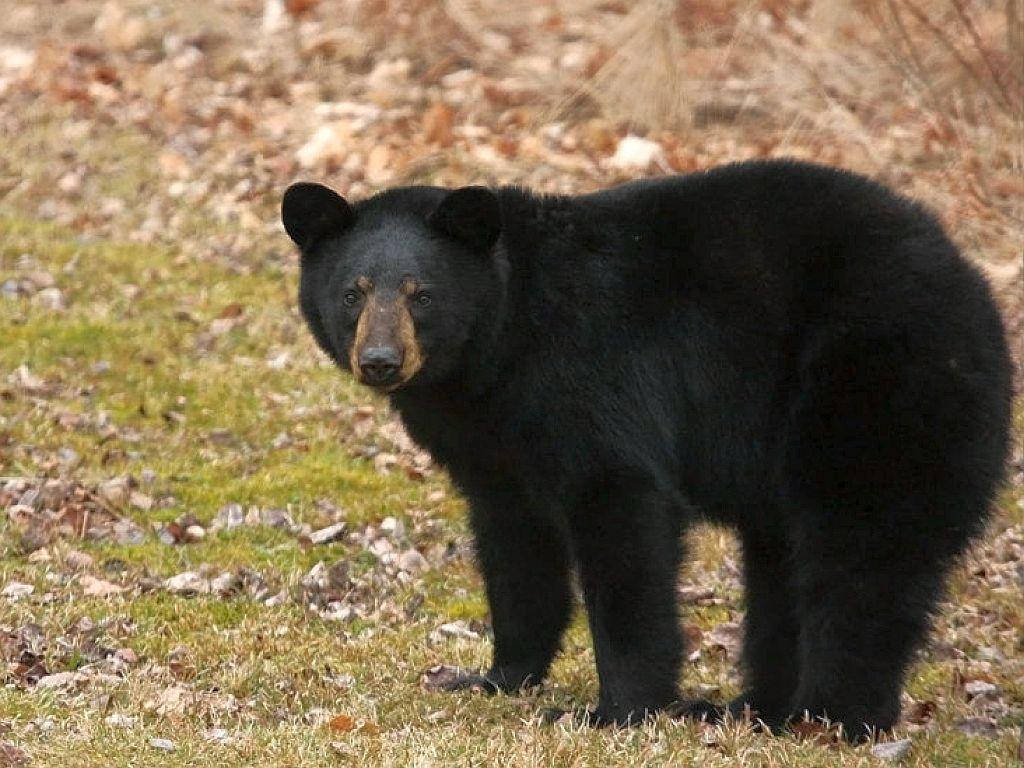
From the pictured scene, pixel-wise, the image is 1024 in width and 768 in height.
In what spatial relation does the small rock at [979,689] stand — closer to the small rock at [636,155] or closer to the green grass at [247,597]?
the green grass at [247,597]

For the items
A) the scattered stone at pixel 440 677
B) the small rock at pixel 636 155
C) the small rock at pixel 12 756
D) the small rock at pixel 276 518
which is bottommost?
the small rock at pixel 636 155

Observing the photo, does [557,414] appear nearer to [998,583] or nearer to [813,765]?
[813,765]

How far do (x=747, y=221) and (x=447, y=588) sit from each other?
2.81 metres

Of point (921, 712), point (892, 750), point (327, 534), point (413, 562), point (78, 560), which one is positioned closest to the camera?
point (892, 750)

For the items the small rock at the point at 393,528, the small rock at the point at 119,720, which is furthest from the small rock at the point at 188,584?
the small rock at the point at 119,720

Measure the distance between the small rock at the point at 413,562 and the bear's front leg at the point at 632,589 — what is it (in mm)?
2497

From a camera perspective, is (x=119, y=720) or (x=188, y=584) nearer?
(x=119, y=720)

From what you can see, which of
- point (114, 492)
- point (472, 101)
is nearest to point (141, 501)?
point (114, 492)

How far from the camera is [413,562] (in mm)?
8359

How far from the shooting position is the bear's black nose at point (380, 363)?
5.66m

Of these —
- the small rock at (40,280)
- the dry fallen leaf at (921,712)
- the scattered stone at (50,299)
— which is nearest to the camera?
the dry fallen leaf at (921,712)

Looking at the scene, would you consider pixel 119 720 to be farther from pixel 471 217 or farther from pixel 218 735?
pixel 471 217

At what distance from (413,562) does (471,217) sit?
2.87 meters

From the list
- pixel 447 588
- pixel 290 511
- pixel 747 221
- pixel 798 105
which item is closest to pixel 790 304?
pixel 747 221
